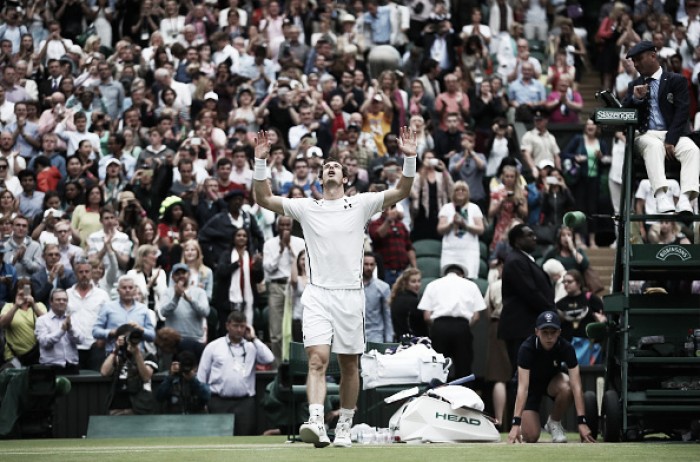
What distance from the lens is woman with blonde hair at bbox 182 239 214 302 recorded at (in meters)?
20.1

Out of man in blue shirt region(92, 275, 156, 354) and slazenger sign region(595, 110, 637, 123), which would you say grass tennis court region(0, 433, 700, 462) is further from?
man in blue shirt region(92, 275, 156, 354)

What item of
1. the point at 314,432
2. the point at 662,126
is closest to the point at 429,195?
the point at 662,126

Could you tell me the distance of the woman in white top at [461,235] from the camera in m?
21.2

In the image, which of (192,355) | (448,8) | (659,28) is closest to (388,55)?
(448,8)

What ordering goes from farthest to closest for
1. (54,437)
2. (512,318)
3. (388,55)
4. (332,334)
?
(388,55) < (54,437) < (512,318) < (332,334)

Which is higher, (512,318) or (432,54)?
(432,54)

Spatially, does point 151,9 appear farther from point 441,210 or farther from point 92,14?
point 441,210

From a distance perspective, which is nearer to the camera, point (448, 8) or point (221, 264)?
point (221, 264)

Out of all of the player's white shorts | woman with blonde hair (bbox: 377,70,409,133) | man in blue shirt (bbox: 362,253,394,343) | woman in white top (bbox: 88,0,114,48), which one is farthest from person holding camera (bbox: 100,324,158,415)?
woman in white top (bbox: 88,0,114,48)

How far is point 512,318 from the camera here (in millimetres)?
17000

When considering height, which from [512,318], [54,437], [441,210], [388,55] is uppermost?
[388,55]

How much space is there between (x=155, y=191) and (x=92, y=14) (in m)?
7.57

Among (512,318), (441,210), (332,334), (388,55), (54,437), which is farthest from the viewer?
(388,55)

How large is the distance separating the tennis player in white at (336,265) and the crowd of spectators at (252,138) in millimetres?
5897
